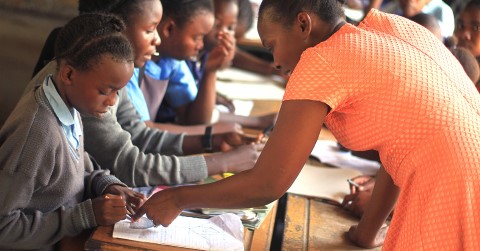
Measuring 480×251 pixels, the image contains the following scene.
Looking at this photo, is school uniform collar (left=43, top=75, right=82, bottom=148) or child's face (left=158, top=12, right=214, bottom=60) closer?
school uniform collar (left=43, top=75, right=82, bottom=148)

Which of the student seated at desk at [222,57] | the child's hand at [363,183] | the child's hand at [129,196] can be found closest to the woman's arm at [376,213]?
the child's hand at [363,183]

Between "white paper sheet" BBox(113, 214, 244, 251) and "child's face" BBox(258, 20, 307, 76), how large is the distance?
1.29 feet

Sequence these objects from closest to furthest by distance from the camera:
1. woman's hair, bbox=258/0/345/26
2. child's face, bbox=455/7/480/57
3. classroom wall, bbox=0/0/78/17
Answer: woman's hair, bbox=258/0/345/26
classroom wall, bbox=0/0/78/17
child's face, bbox=455/7/480/57

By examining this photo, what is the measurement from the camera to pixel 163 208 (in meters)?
1.42

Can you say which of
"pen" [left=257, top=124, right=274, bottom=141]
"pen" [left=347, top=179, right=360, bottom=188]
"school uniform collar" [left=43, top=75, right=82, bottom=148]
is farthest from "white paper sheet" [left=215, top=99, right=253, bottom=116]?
"school uniform collar" [left=43, top=75, right=82, bottom=148]

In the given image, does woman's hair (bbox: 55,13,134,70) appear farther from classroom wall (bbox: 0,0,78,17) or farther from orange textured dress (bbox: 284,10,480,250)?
classroom wall (bbox: 0,0,78,17)

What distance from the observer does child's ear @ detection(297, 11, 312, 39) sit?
1.37 m

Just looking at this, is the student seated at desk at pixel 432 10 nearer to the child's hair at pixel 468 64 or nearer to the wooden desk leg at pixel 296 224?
the child's hair at pixel 468 64

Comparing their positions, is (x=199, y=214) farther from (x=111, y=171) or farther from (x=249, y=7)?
(x=249, y=7)

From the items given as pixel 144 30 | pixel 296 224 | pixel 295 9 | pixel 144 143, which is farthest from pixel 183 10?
pixel 295 9

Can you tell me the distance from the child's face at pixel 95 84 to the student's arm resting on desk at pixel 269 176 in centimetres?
27

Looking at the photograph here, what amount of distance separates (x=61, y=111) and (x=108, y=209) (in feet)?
0.76

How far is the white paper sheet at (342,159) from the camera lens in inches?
90.4

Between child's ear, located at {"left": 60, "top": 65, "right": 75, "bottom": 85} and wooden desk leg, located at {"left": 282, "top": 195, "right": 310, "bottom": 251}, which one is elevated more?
child's ear, located at {"left": 60, "top": 65, "right": 75, "bottom": 85}
